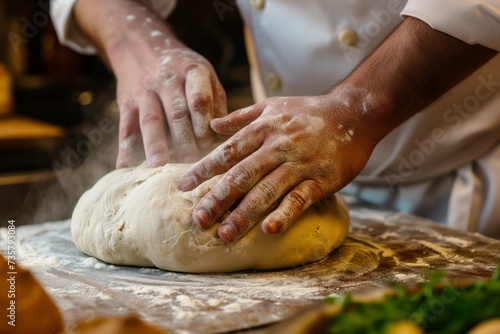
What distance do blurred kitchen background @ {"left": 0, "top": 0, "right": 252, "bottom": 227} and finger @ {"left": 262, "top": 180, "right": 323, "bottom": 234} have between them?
153cm

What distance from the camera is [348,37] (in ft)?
6.44

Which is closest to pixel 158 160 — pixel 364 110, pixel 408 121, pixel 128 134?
pixel 128 134

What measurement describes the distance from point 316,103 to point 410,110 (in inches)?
10.2

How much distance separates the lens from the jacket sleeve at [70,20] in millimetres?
2311

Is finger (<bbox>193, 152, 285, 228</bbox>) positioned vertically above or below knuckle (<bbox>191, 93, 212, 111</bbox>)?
below

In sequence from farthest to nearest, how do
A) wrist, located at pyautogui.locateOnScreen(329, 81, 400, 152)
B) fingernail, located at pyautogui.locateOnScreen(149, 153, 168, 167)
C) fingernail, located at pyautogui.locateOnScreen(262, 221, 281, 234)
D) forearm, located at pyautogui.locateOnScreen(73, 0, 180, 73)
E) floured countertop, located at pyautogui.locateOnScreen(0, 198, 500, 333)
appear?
1. forearm, located at pyautogui.locateOnScreen(73, 0, 180, 73)
2. fingernail, located at pyautogui.locateOnScreen(149, 153, 168, 167)
3. wrist, located at pyautogui.locateOnScreen(329, 81, 400, 152)
4. fingernail, located at pyautogui.locateOnScreen(262, 221, 281, 234)
5. floured countertop, located at pyautogui.locateOnScreen(0, 198, 500, 333)

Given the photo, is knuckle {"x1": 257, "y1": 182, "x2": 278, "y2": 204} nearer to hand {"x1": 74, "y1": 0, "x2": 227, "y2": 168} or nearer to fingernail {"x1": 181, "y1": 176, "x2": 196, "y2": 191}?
fingernail {"x1": 181, "y1": 176, "x2": 196, "y2": 191}

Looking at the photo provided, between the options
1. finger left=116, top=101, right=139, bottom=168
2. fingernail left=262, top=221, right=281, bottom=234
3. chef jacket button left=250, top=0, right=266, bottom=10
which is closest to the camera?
fingernail left=262, top=221, right=281, bottom=234

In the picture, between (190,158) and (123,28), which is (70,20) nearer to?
(123,28)

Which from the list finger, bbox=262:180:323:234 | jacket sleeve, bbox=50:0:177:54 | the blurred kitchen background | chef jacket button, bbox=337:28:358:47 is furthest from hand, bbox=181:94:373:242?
the blurred kitchen background

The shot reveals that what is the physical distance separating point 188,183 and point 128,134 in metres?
0.39

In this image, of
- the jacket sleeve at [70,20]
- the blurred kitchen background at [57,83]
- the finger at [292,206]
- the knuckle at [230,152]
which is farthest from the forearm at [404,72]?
the blurred kitchen background at [57,83]

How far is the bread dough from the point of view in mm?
1479

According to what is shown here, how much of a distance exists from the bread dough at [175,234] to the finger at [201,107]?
0.10 meters
